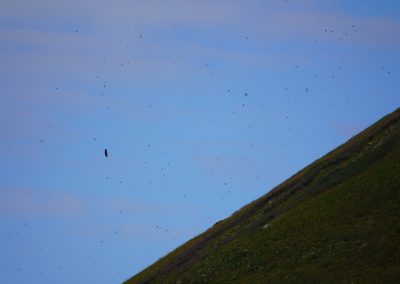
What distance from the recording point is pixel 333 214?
6412cm

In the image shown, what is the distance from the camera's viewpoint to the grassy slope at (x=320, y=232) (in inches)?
2161

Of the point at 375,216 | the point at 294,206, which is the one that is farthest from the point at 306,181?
the point at 375,216

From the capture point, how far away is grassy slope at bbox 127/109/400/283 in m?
54.9

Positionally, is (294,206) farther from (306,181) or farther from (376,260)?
(376,260)

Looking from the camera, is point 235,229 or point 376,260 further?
point 235,229

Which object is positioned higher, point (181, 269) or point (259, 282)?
point (181, 269)

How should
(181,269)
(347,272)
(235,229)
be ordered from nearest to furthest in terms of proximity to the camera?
(347,272) → (181,269) → (235,229)

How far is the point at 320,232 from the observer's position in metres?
61.7

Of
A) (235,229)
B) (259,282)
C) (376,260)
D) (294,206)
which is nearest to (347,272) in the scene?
(376,260)

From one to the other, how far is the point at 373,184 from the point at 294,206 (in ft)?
34.8

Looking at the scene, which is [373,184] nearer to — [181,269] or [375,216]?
[375,216]

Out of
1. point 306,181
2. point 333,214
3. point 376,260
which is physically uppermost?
point 306,181

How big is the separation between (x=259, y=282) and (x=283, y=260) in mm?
3379

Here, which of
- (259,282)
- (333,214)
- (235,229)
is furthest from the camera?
(235,229)
